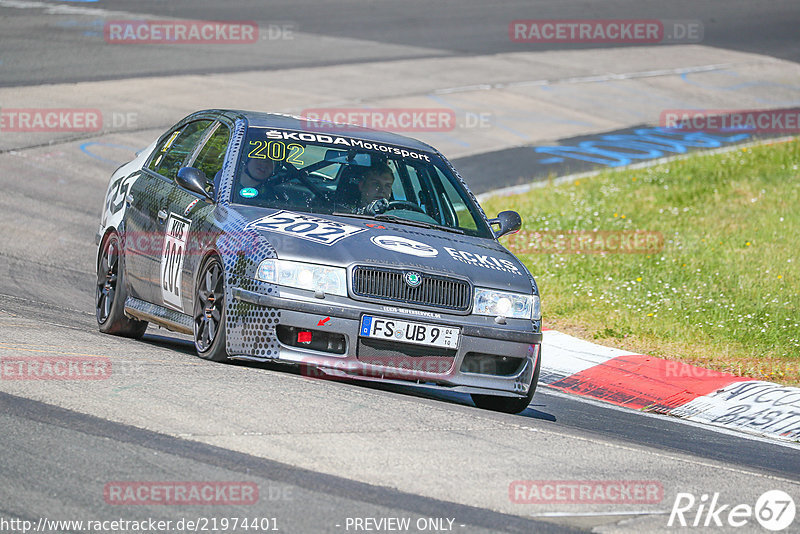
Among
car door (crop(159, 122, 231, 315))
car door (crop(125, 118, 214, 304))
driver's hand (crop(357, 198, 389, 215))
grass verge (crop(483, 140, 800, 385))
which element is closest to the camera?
car door (crop(159, 122, 231, 315))

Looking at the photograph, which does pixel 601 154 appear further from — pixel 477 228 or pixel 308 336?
pixel 308 336

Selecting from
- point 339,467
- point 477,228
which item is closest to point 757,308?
point 477,228

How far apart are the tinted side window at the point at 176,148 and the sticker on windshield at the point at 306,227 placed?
→ 4.72 ft

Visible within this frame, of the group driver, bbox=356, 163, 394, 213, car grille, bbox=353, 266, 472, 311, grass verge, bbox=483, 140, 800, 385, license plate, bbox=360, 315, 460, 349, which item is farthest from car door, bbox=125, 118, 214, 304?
grass verge, bbox=483, 140, 800, 385

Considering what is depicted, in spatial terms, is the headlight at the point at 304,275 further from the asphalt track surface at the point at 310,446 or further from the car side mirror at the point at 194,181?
the car side mirror at the point at 194,181

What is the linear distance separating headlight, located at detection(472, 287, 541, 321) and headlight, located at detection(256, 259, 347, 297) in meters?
0.81

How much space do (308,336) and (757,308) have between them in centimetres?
583

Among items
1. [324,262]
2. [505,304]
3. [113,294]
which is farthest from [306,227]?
[113,294]

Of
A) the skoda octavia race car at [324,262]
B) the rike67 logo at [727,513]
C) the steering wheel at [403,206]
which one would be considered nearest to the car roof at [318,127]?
the skoda octavia race car at [324,262]

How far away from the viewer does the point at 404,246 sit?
24.1 feet

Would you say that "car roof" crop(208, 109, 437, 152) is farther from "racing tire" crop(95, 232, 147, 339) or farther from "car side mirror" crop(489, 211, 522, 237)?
"racing tire" crop(95, 232, 147, 339)

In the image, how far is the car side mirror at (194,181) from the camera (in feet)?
25.3

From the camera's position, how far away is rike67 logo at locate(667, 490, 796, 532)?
5.20 meters

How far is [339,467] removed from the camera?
5.38 metres
